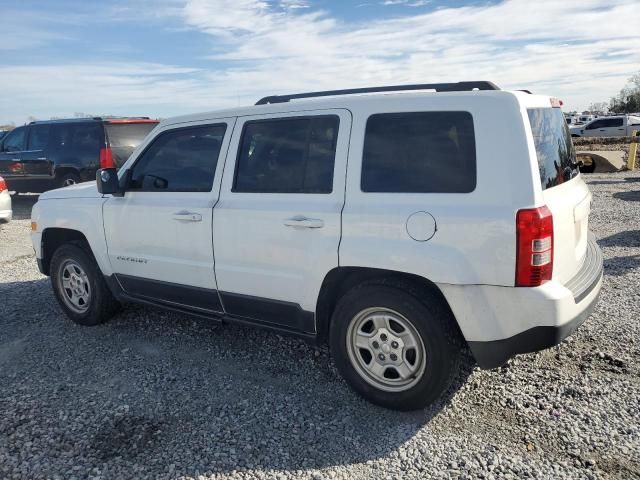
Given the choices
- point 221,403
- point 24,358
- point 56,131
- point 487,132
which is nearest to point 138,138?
point 56,131

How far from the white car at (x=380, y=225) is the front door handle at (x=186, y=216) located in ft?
0.04

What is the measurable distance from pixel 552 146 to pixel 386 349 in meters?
1.57

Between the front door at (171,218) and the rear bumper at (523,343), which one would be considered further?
the front door at (171,218)

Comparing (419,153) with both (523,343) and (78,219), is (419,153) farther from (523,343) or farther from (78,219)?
(78,219)

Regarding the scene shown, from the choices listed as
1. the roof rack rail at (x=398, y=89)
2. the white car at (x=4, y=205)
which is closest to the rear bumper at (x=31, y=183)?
the white car at (x=4, y=205)

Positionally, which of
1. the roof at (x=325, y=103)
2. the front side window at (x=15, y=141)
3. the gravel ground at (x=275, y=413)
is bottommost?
the gravel ground at (x=275, y=413)

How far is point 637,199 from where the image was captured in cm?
1142

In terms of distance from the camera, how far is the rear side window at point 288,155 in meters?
3.49

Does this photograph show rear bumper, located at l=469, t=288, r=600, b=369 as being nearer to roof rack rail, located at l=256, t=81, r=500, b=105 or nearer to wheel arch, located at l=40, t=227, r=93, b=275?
roof rack rail, located at l=256, t=81, r=500, b=105

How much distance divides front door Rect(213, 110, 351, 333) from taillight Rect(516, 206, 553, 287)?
1068 mm

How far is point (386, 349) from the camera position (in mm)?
3350

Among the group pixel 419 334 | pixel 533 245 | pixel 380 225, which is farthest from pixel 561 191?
pixel 419 334

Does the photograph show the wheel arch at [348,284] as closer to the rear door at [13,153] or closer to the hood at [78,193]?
the hood at [78,193]

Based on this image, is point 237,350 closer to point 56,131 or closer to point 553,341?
point 553,341
